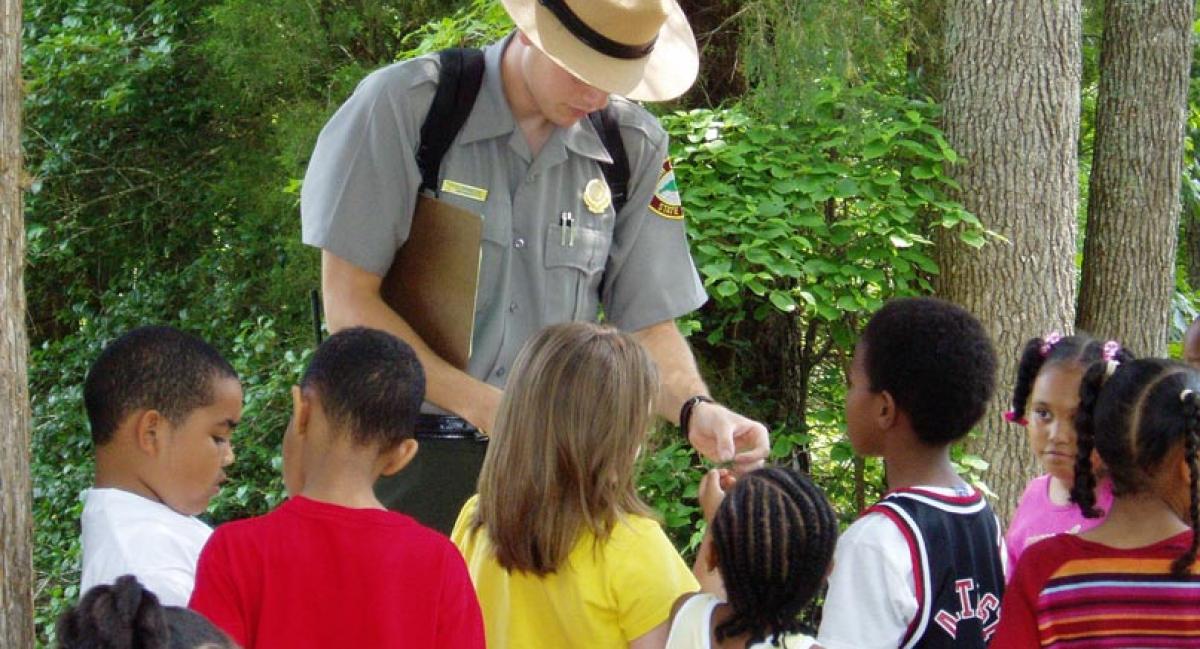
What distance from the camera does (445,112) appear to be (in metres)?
3.16

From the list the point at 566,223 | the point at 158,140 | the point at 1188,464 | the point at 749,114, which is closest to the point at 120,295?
the point at 158,140

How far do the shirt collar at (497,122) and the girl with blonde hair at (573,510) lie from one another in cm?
65

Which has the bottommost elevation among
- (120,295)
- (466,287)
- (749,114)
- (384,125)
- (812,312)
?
(120,295)

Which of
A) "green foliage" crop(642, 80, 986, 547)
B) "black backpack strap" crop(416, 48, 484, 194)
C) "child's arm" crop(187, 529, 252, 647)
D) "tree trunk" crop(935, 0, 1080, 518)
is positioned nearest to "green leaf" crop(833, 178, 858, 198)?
"green foliage" crop(642, 80, 986, 547)

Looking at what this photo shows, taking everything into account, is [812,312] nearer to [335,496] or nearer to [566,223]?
[566,223]

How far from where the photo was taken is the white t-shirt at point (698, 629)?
2.40 meters

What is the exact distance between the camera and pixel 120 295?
9.48 metres

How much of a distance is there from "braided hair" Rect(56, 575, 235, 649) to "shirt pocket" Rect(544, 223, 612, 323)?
159cm

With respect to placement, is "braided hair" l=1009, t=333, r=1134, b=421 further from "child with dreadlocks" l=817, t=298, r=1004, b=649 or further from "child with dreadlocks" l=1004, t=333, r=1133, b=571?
"child with dreadlocks" l=817, t=298, r=1004, b=649

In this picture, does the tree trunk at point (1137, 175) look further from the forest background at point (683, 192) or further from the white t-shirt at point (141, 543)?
the white t-shirt at point (141, 543)

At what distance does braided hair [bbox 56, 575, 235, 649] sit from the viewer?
5.61 feet

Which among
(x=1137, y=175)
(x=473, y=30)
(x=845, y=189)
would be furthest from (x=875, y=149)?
(x=1137, y=175)

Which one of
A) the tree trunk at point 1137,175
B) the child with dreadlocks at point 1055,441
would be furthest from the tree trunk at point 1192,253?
the child with dreadlocks at point 1055,441

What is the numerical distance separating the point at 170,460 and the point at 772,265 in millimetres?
3222
